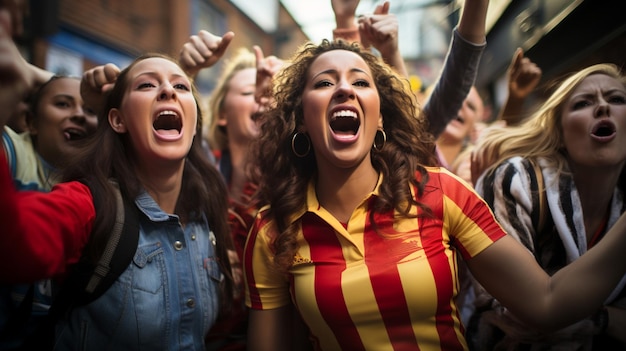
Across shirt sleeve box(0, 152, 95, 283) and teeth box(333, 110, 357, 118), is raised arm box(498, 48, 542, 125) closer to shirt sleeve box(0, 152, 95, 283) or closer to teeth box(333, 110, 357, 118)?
teeth box(333, 110, 357, 118)

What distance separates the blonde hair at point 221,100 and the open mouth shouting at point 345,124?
148 cm

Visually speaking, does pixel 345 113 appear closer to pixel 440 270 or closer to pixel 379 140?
pixel 379 140

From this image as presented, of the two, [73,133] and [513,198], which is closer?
[513,198]

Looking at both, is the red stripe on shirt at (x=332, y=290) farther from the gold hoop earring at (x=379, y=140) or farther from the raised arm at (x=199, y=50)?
the raised arm at (x=199, y=50)

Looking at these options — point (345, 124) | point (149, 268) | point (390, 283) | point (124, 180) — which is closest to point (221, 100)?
point (124, 180)

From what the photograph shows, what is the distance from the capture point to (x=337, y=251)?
1.50 metres

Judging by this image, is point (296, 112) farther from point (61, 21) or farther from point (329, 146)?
point (61, 21)

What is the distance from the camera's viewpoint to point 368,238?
1494 mm

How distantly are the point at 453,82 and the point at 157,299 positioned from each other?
5.40 feet

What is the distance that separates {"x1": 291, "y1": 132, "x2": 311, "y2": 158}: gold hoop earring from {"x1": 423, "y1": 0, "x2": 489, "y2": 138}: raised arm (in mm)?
766

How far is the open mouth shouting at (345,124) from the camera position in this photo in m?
1.56

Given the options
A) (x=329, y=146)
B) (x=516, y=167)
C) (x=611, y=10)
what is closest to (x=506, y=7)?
(x=611, y=10)

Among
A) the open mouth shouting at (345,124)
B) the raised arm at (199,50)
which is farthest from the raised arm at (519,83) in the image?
the raised arm at (199,50)

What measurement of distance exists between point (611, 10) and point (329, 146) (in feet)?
4.96
